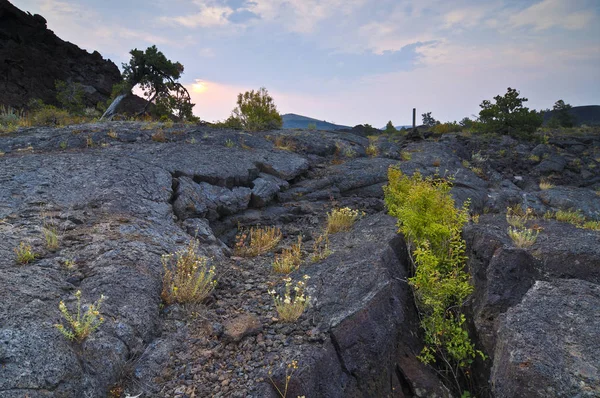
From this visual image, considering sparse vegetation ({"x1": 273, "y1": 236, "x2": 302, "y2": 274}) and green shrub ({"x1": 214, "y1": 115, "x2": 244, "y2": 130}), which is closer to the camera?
sparse vegetation ({"x1": 273, "y1": 236, "x2": 302, "y2": 274})

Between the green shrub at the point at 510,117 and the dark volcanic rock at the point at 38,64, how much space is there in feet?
108

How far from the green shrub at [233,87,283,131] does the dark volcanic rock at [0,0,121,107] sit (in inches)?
781

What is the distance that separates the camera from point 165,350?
12.3 ft

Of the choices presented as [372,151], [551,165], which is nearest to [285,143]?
[372,151]

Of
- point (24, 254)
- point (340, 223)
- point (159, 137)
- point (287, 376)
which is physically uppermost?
point (159, 137)

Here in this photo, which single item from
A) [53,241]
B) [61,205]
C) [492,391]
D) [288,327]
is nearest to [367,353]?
[288,327]

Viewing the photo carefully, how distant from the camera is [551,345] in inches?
132

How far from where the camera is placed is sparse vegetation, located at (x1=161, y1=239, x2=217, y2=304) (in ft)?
14.6

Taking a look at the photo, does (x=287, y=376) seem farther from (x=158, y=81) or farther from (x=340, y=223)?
(x=158, y=81)

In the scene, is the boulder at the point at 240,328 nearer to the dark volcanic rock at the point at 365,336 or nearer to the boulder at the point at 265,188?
the dark volcanic rock at the point at 365,336

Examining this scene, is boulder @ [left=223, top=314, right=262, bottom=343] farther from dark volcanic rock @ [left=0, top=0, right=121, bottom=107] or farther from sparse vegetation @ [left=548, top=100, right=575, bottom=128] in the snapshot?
sparse vegetation @ [left=548, top=100, right=575, bottom=128]

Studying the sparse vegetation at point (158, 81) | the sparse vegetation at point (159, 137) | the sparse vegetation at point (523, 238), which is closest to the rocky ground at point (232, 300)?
the sparse vegetation at point (523, 238)

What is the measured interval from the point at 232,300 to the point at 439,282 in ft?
9.11

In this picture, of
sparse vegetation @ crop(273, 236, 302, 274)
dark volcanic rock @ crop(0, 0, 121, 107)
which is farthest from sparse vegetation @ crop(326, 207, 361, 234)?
dark volcanic rock @ crop(0, 0, 121, 107)
